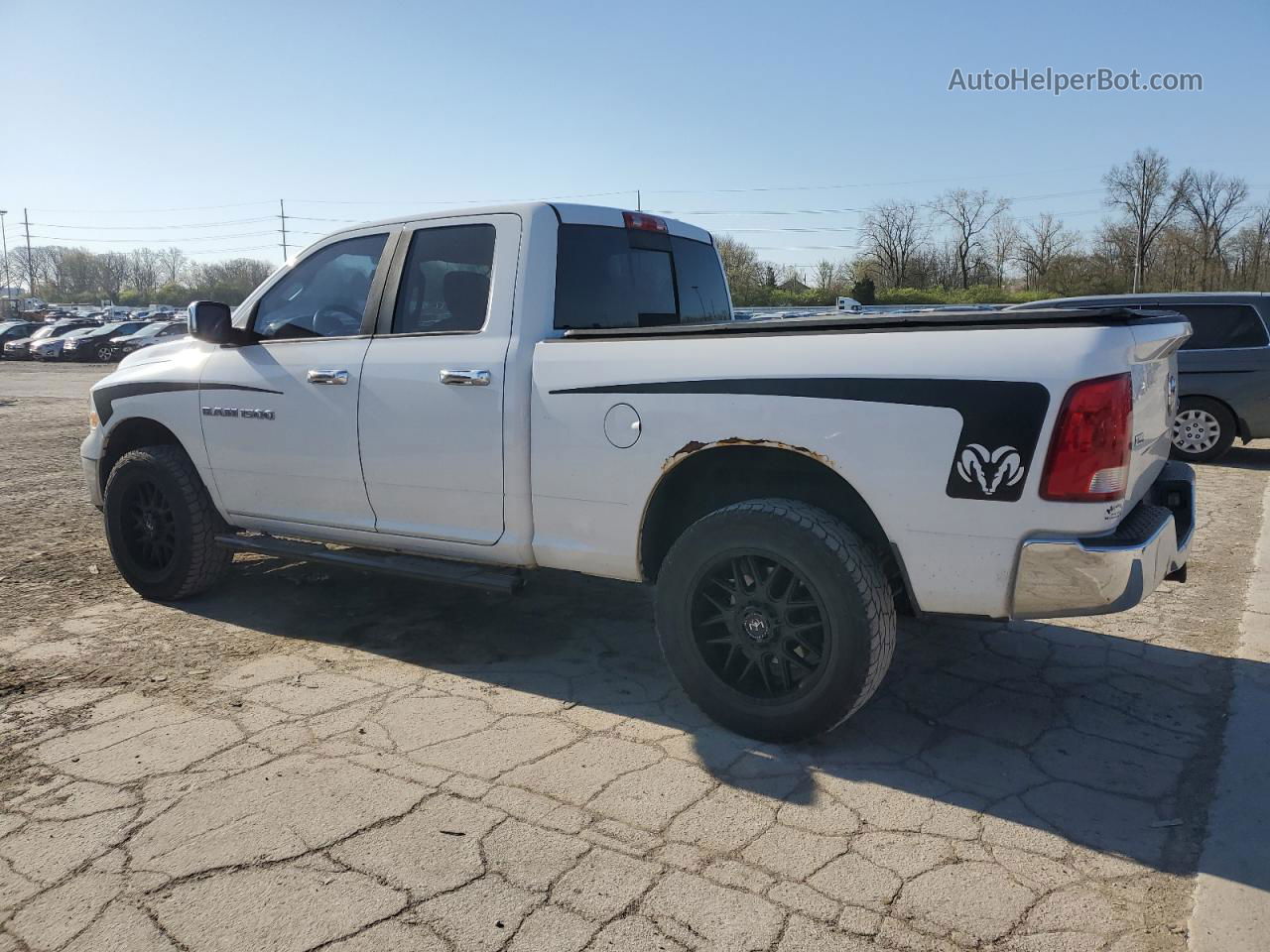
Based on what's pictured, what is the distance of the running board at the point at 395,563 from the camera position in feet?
12.9

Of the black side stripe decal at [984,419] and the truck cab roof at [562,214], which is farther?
the truck cab roof at [562,214]

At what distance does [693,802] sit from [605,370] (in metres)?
1.58

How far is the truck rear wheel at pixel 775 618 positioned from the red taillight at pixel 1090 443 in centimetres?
67

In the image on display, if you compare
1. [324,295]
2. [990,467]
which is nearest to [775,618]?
[990,467]

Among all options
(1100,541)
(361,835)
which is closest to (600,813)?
(361,835)

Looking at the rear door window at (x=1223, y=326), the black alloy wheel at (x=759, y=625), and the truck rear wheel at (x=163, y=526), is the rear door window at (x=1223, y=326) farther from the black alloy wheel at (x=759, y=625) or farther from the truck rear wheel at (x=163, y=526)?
the truck rear wheel at (x=163, y=526)

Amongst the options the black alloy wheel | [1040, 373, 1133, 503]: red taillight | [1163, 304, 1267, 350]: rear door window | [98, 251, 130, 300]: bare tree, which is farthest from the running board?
[98, 251, 130, 300]: bare tree

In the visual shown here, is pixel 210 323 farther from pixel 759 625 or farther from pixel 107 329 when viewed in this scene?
pixel 107 329

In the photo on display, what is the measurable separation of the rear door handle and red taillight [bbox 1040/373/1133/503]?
2981mm

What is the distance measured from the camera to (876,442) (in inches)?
119

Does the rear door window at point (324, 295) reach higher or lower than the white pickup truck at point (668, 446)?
higher

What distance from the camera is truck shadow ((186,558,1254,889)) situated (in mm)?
2939

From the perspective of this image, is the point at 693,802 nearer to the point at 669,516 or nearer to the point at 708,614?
the point at 708,614

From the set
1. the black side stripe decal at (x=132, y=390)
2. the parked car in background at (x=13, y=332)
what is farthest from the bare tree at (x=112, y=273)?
the black side stripe decal at (x=132, y=390)
